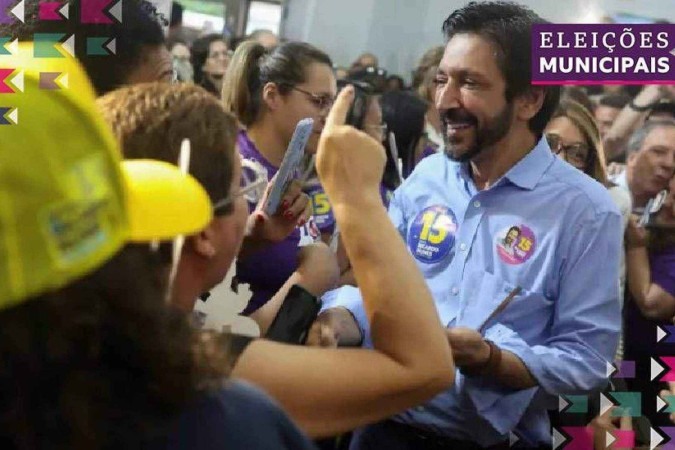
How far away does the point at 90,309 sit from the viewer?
59cm

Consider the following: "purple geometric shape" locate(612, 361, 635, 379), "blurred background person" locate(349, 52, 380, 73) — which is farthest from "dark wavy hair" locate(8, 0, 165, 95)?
"blurred background person" locate(349, 52, 380, 73)

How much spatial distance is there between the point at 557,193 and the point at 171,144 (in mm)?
779

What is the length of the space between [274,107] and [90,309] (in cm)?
150

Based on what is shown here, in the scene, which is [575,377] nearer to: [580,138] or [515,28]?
[515,28]

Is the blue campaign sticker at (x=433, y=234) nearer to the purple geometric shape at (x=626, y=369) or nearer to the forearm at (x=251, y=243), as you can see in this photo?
the forearm at (x=251, y=243)

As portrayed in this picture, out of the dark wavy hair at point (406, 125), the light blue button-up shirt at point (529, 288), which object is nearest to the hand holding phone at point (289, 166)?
the light blue button-up shirt at point (529, 288)

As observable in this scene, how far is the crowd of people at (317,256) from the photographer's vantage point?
0.59 meters

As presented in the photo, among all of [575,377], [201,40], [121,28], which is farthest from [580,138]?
[201,40]

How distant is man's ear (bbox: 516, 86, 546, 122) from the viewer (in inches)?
59.6

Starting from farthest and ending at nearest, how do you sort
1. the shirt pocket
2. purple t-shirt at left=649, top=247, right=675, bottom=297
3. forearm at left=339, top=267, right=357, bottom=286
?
Result: 1. purple t-shirt at left=649, top=247, right=675, bottom=297
2. forearm at left=339, top=267, right=357, bottom=286
3. the shirt pocket

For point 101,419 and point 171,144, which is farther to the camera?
point 171,144

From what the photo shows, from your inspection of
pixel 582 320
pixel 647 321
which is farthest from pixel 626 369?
pixel 582 320

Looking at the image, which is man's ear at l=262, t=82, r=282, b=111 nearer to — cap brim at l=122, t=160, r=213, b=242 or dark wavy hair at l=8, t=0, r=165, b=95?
dark wavy hair at l=8, t=0, r=165, b=95

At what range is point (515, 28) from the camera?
150 centimetres
